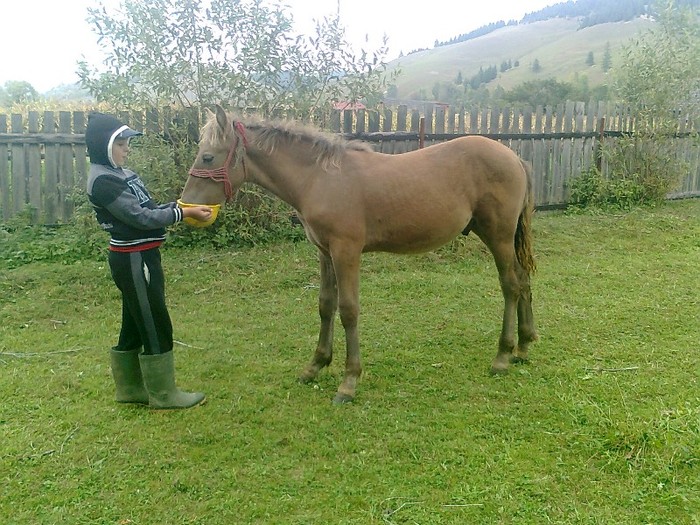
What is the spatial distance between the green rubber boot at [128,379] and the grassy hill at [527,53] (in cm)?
5911

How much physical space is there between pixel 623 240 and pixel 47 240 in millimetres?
8619

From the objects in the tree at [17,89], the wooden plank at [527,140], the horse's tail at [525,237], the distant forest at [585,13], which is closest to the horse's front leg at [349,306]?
the horse's tail at [525,237]

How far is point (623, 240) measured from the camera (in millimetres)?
8891

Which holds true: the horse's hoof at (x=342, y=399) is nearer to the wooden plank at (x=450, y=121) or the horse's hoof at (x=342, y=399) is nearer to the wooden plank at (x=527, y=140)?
the wooden plank at (x=450, y=121)

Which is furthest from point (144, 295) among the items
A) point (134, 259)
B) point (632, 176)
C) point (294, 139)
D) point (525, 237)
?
point (632, 176)

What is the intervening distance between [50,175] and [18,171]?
1.34 ft

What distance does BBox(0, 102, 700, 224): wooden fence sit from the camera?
7.81 m

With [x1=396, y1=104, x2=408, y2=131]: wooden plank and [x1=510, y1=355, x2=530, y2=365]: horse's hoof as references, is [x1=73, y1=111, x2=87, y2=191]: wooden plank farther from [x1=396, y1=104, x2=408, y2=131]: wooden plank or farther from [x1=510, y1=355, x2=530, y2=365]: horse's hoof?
[x1=510, y1=355, x2=530, y2=365]: horse's hoof

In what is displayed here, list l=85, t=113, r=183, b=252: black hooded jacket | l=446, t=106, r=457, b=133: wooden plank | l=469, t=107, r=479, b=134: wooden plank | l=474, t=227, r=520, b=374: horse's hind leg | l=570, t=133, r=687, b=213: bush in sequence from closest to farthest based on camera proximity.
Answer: l=85, t=113, r=183, b=252: black hooded jacket
l=474, t=227, r=520, b=374: horse's hind leg
l=446, t=106, r=457, b=133: wooden plank
l=469, t=107, r=479, b=134: wooden plank
l=570, t=133, r=687, b=213: bush

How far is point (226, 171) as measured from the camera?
12.7 ft

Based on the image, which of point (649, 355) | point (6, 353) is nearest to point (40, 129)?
point (6, 353)

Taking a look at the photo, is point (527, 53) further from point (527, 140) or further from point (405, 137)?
point (405, 137)

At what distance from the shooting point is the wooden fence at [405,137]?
308 inches

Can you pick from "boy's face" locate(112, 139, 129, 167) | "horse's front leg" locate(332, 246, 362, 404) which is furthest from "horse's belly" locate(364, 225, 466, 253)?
"boy's face" locate(112, 139, 129, 167)
